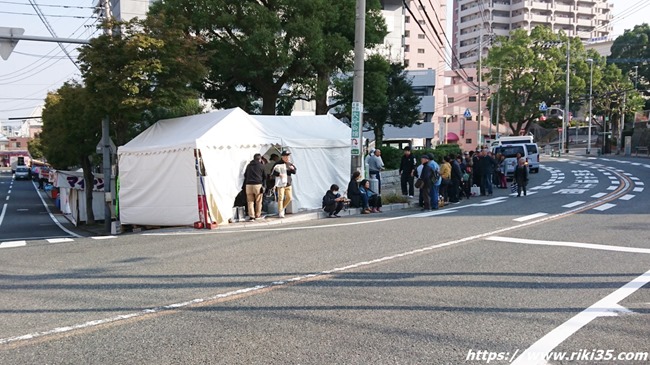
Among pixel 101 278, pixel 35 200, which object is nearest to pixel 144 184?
pixel 101 278

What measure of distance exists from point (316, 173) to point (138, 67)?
6.02 meters

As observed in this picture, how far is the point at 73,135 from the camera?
22.5 m

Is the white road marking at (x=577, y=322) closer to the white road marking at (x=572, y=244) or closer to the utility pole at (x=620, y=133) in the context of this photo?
the white road marking at (x=572, y=244)

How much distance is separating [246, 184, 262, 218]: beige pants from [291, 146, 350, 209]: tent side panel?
133cm

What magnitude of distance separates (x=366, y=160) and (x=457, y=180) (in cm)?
321

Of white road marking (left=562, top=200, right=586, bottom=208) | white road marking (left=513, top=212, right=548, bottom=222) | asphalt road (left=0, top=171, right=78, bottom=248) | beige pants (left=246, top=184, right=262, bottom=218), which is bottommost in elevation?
asphalt road (left=0, top=171, right=78, bottom=248)

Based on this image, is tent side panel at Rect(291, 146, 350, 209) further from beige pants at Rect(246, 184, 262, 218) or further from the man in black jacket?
beige pants at Rect(246, 184, 262, 218)

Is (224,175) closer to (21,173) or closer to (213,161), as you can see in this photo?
(213,161)

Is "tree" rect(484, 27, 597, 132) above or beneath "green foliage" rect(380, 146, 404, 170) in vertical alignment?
above

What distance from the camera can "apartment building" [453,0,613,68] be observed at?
9000 centimetres

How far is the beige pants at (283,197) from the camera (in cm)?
1478

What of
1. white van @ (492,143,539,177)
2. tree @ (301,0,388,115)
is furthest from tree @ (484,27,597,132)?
tree @ (301,0,388,115)

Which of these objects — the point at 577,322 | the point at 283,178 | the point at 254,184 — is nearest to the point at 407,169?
the point at 283,178

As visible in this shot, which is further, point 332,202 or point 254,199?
point 332,202
